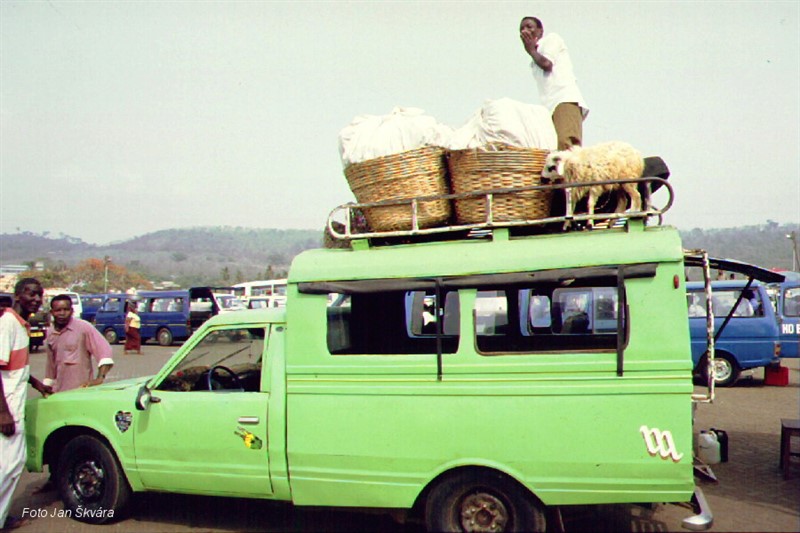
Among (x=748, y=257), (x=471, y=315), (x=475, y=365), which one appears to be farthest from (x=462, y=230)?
(x=748, y=257)

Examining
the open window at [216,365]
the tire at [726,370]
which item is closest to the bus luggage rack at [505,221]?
the open window at [216,365]

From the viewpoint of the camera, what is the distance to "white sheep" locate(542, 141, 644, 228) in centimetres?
464

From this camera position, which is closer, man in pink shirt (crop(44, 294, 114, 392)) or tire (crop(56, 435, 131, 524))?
tire (crop(56, 435, 131, 524))

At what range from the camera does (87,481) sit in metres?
5.61

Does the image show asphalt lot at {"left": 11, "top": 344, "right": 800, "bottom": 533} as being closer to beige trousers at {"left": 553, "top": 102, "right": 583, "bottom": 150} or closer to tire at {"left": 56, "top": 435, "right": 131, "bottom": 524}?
tire at {"left": 56, "top": 435, "right": 131, "bottom": 524}

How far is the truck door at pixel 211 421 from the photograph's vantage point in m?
4.97

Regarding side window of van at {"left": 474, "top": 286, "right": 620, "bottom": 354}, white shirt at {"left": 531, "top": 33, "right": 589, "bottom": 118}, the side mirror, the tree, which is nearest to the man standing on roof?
white shirt at {"left": 531, "top": 33, "right": 589, "bottom": 118}

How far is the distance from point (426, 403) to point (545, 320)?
2.24m

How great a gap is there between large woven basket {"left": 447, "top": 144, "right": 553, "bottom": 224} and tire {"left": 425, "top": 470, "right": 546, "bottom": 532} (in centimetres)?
170

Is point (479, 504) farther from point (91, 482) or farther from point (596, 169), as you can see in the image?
point (91, 482)

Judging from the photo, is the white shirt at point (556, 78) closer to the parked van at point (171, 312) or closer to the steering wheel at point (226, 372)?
the steering wheel at point (226, 372)

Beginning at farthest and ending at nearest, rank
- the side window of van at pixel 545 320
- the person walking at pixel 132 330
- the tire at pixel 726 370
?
the person walking at pixel 132 330 → the tire at pixel 726 370 → the side window of van at pixel 545 320

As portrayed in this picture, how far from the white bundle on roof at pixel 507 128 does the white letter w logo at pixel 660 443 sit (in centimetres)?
194

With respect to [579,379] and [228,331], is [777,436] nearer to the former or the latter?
[579,379]
